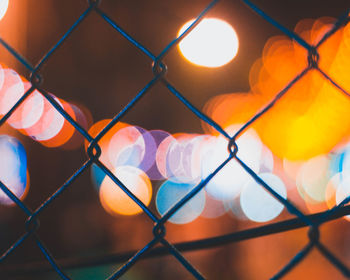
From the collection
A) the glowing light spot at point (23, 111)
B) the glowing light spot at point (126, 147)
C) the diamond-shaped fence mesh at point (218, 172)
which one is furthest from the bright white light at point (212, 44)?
the glowing light spot at point (126, 147)

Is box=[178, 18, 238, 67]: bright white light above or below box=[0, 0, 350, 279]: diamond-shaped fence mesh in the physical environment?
above

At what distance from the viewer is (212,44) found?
166 inches

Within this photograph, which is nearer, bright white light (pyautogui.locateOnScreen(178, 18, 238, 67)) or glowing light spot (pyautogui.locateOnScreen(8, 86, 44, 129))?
bright white light (pyautogui.locateOnScreen(178, 18, 238, 67))

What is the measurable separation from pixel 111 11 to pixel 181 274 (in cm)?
532

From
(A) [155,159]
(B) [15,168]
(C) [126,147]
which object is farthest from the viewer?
(A) [155,159]

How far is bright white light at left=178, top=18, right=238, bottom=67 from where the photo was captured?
3559mm

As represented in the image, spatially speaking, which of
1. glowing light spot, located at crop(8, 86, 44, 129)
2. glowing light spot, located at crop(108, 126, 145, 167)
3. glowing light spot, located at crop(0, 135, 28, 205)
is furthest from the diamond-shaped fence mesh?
glowing light spot, located at crop(108, 126, 145, 167)

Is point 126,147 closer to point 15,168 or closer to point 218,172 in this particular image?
point 15,168

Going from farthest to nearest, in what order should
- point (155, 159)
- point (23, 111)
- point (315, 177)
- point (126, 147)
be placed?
point (155, 159) → point (126, 147) → point (315, 177) → point (23, 111)

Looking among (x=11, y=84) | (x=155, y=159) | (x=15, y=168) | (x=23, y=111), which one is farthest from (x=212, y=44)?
(x=155, y=159)

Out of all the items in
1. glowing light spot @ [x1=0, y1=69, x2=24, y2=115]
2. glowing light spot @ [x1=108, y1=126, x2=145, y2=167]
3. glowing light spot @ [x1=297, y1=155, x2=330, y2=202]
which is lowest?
glowing light spot @ [x1=0, y1=69, x2=24, y2=115]

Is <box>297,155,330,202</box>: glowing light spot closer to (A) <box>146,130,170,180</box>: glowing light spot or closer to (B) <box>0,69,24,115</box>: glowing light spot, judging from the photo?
(A) <box>146,130,170,180</box>: glowing light spot

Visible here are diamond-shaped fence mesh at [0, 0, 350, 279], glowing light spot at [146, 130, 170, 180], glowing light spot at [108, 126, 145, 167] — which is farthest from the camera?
glowing light spot at [146, 130, 170, 180]

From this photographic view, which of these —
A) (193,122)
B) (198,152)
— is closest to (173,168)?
(198,152)
